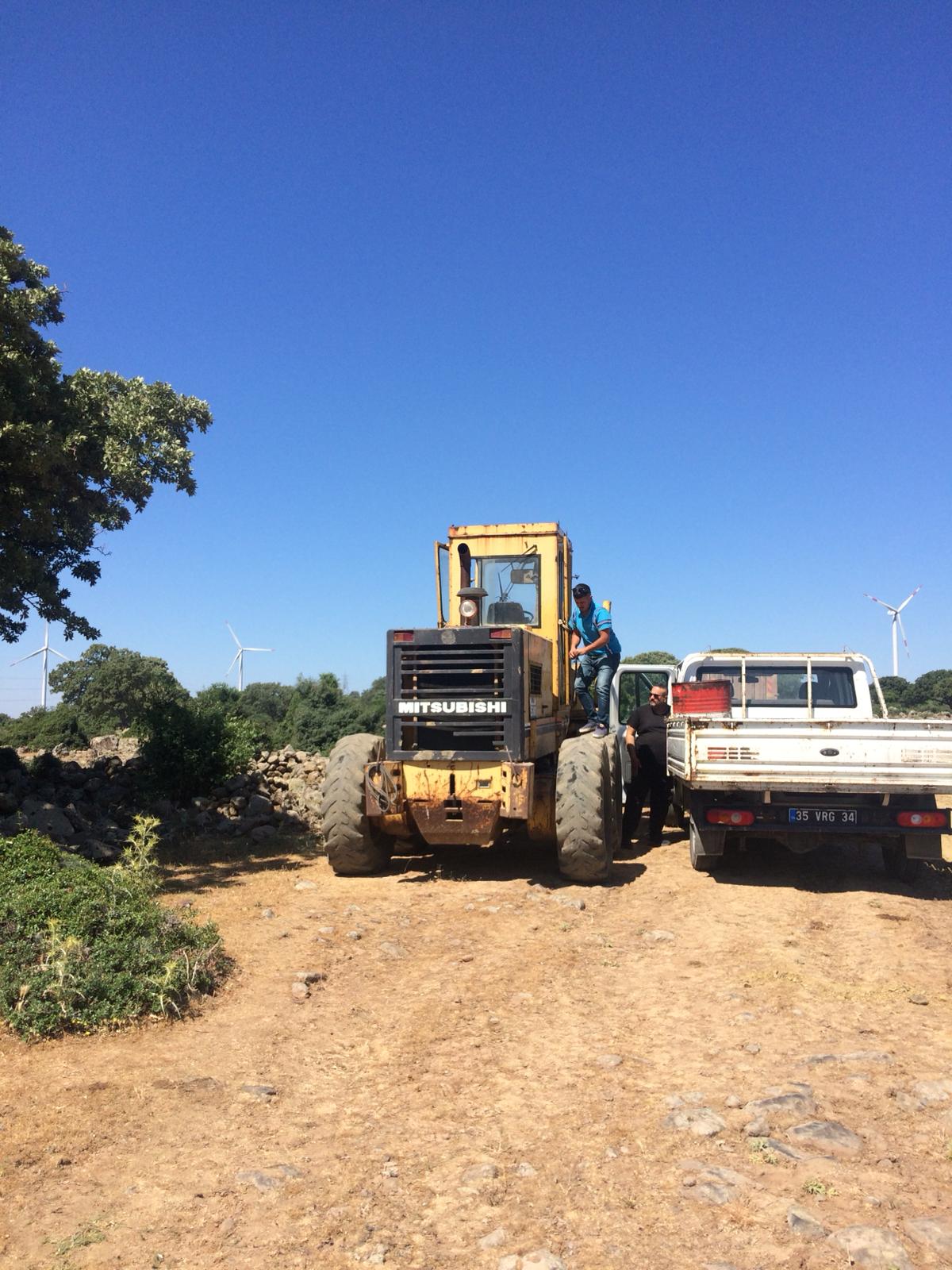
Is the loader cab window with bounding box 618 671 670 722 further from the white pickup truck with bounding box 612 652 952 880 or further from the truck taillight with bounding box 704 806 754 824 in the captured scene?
the truck taillight with bounding box 704 806 754 824

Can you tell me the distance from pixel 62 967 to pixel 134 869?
254cm

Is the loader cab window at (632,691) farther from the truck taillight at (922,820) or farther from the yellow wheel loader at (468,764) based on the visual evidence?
the truck taillight at (922,820)

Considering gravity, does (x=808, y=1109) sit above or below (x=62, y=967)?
below

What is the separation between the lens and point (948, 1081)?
424 centimetres

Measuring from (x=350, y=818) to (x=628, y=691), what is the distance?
5.12m

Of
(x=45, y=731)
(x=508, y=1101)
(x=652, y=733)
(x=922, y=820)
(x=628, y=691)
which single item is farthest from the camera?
(x=45, y=731)

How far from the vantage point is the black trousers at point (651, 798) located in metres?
10.9

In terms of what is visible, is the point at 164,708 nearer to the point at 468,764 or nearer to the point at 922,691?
the point at 468,764

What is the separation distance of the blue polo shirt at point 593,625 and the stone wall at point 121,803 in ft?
14.6

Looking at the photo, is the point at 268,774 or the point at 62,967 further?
the point at 268,774

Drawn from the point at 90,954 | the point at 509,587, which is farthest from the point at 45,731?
the point at 90,954

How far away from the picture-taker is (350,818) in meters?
8.98

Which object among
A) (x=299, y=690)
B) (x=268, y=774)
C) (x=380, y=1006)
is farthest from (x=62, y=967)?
(x=299, y=690)

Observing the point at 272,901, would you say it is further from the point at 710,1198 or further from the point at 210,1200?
the point at 710,1198
